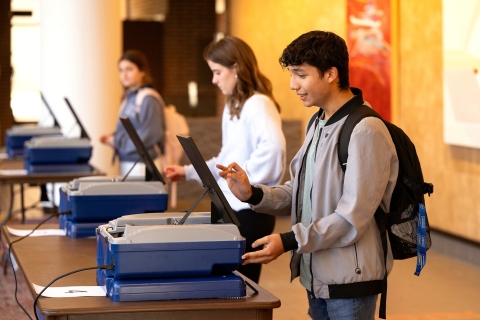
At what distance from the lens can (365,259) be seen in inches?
90.4

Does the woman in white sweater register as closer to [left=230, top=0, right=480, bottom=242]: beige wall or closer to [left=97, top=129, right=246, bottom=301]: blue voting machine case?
[left=97, top=129, right=246, bottom=301]: blue voting machine case

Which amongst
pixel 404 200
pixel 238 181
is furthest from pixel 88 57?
pixel 404 200

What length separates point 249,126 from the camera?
11.2 ft

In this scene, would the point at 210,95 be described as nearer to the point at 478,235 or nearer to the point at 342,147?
the point at 478,235

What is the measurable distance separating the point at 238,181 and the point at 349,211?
1.30ft

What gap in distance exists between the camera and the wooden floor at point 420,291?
4.86m

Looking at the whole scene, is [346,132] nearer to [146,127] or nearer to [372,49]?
[146,127]

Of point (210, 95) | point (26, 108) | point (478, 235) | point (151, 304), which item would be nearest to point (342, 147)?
point (151, 304)

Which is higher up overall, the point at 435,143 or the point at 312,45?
the point at 312,45

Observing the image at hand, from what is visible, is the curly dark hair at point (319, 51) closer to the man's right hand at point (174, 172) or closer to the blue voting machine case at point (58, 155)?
the man's right hand at point (174, 172)

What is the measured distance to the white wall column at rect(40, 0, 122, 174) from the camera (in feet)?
25.3

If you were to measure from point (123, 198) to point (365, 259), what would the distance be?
4.32 feet

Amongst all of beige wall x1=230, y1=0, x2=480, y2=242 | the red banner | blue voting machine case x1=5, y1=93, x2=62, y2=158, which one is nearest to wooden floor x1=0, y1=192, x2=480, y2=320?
beige wall x1=230, y1=0, x2=480, y2=242

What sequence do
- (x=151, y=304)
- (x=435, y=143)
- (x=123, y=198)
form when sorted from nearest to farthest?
1. (x=151, y=304)
2. (x=123, y=198)
3. (x=435, y=143)
